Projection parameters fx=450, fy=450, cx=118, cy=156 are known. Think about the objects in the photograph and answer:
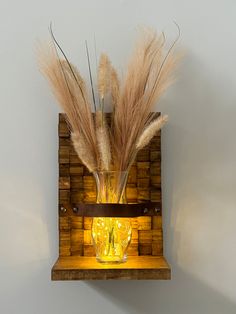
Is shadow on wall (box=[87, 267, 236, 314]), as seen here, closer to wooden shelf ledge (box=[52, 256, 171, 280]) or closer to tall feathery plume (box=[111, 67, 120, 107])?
wooden shelf ledge (box=[52, 256, 171, 280])

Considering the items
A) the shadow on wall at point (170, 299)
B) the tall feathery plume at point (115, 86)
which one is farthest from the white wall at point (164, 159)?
the tall feathery plume at point (115, 86)

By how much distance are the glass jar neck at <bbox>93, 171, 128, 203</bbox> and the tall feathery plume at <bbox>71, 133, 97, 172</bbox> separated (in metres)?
0.02

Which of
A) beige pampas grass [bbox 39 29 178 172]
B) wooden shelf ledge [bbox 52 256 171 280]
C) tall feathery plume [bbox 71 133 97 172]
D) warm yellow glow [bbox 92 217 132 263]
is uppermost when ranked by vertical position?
beige pampas grass [bbox 39 29 178 172]

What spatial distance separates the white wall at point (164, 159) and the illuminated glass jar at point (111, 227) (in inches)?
5.3

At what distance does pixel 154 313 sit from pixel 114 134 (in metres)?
0.42

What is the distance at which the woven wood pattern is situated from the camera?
1.00 meters

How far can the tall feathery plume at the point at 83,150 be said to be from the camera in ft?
2.95

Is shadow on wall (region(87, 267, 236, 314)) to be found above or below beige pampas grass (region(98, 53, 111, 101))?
below

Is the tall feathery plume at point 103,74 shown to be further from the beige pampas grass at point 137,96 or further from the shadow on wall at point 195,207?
the shadow on wall at point 195,207

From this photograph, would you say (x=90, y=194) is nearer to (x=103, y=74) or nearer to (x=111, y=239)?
(x=111, y=239)

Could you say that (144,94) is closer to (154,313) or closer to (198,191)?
(198,191)

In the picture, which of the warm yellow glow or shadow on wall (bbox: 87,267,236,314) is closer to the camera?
the warm yellow glow

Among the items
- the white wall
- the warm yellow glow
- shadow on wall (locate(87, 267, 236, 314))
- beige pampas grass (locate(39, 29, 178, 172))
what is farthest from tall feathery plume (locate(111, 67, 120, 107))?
shadow on wall (locate(87, 267, 236, 314))

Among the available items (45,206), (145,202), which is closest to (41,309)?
(45,206)
